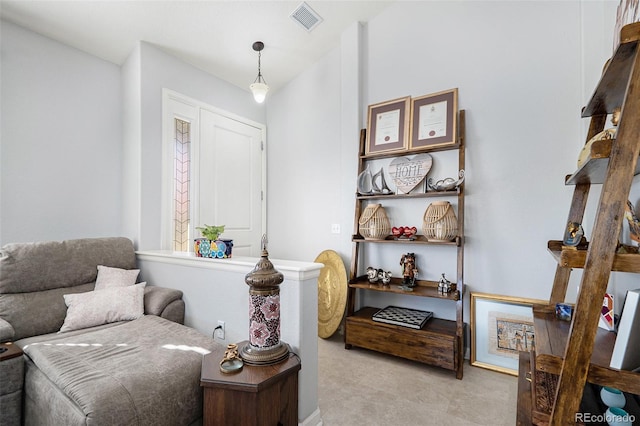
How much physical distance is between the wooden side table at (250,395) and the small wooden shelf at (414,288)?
138 cm

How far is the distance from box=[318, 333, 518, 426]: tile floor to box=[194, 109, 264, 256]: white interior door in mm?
1813

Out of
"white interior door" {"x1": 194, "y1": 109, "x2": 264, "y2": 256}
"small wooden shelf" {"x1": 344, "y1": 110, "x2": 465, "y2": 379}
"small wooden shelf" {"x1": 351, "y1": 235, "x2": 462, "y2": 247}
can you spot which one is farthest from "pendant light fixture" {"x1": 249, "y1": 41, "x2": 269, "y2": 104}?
"small wooden shelf" {"x1": 351, "y1": 235, "x2": 462, "y2": 247}

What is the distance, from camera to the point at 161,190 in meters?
2.97

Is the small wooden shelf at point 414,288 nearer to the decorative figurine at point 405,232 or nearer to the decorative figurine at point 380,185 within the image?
the decorative figurine at point 405,232

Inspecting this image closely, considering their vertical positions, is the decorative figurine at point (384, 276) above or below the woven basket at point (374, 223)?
below

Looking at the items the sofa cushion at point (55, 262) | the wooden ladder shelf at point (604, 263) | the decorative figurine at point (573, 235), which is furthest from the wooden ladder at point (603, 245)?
the sofa cushion at point (55, 262)

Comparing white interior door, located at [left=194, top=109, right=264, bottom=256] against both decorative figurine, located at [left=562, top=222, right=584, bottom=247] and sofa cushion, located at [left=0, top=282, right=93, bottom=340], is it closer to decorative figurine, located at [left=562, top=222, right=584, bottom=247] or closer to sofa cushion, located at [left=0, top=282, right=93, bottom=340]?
sofa cushion, located at [left=0, top=282, right=93, bottom=340]

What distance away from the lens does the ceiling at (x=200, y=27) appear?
2.45 meters

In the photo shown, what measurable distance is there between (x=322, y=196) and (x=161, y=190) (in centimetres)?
165

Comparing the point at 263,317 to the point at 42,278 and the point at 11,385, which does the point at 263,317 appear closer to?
the point at 11,385

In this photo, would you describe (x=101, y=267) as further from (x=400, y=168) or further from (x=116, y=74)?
(x=400, y=168)

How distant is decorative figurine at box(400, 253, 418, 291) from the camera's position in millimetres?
2690

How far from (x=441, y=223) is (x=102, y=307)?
8.49ft

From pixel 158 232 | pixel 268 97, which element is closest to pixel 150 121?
pixel 158 232
